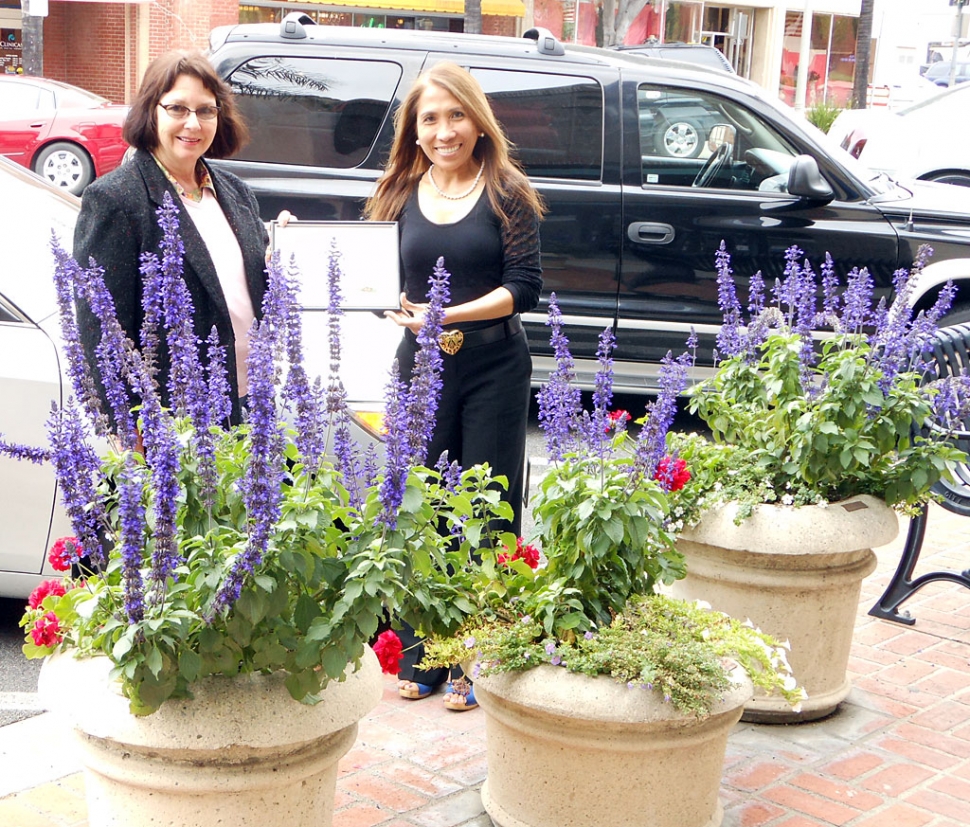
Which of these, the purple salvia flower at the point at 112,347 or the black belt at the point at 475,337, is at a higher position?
the purple salvia flower at the point at 112,347

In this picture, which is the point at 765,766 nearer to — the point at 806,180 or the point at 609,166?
the point at 806,180

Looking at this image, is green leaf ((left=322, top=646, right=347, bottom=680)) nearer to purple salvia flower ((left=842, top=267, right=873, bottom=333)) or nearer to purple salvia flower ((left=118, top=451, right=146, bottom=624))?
purple salvia flower ((left=118, top=451, right=146, bottom=624))

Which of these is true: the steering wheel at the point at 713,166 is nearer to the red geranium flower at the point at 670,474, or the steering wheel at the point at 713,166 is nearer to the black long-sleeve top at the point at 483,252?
the black long-sleeve top at the point at 483,252

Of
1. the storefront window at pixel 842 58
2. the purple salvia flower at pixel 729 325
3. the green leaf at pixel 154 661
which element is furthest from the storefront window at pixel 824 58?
the green leaf at pixel 154 661

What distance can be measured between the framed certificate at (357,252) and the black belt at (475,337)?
9.9 inches

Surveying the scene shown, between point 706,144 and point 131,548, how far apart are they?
248 inches

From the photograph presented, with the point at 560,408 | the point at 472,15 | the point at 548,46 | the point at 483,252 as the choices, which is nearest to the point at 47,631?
the point at 560,408

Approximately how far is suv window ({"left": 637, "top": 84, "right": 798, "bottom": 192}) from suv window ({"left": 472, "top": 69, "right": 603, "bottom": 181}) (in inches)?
12.1

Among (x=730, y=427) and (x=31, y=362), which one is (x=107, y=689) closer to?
(x=31, y=362)

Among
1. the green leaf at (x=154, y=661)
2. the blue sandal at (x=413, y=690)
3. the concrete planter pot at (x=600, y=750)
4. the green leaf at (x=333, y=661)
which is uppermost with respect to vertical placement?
the green leaf at (x=154, y=661)

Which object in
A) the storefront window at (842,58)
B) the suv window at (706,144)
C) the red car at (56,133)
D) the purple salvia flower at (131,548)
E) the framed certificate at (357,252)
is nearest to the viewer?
the purple salvia flower at (131,548)

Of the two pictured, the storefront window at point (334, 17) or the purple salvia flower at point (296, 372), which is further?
the storefront window at point (334, 17)

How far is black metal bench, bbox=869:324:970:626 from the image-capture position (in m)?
4.98

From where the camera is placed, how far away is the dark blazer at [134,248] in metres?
3.56
